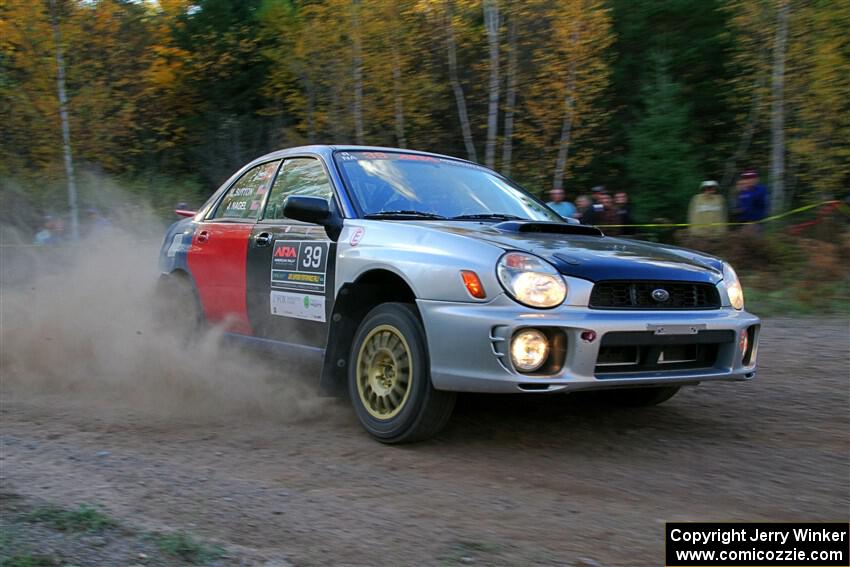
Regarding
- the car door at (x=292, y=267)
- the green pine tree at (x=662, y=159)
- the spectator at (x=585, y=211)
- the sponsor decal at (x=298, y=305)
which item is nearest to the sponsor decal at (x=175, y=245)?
the car door at (x=292, y=267)

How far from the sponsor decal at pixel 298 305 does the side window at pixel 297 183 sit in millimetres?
605

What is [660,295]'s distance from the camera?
4.29 metres

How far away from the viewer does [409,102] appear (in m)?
23.6

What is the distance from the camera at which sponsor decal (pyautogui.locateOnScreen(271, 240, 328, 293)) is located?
5097 millimetres

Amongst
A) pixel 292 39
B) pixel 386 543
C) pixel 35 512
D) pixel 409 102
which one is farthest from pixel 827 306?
pixel 292 39

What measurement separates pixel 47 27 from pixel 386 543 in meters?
21.7

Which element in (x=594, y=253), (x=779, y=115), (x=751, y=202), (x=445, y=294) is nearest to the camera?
(x=445, y=294)

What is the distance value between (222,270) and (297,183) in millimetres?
933

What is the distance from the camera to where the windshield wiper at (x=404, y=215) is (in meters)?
4.99

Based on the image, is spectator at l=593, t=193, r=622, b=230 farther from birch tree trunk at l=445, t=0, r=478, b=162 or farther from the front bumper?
birch tree trunk at l=445, t=0, r=478, b=162

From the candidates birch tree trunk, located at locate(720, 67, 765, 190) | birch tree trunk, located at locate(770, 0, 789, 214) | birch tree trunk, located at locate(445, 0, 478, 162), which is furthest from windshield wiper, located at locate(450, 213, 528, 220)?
birch tree trunk, located at locate(445, 0, 478, 162)

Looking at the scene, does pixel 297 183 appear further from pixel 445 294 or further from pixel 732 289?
pixel 732 289

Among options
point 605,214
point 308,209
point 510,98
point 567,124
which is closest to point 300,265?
point 308,209

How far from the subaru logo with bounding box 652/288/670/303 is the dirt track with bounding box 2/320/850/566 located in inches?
32.4
